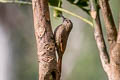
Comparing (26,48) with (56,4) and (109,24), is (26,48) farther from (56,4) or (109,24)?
(109,24)

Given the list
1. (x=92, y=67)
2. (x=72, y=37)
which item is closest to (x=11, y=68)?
(x=72, y=37)

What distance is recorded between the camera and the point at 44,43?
0.86m

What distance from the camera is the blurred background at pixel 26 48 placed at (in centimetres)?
356

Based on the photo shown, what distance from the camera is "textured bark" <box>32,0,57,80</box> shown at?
33.9 inches

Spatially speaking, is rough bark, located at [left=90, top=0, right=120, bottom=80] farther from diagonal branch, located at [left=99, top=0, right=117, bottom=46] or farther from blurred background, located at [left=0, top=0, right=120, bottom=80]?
blurred background, located at [left=0, top=0, right=120, bottom=80]

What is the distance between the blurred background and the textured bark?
2.54m

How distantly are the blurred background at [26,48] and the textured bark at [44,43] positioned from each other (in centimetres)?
254

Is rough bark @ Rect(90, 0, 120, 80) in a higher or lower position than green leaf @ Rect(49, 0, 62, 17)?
lower

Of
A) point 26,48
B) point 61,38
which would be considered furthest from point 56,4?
point 26,48

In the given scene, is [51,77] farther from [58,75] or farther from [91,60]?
[91,60]

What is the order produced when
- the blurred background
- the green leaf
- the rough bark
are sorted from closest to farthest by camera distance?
the rough bark, the green leaf, the blurred background

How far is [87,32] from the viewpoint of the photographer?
11.7 feet

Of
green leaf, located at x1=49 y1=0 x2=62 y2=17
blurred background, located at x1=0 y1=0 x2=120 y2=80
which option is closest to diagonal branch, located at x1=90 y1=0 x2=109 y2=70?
green leaf, located at x1=49 y1=0 x2=62 y2=17

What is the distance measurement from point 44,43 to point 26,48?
310 cm
